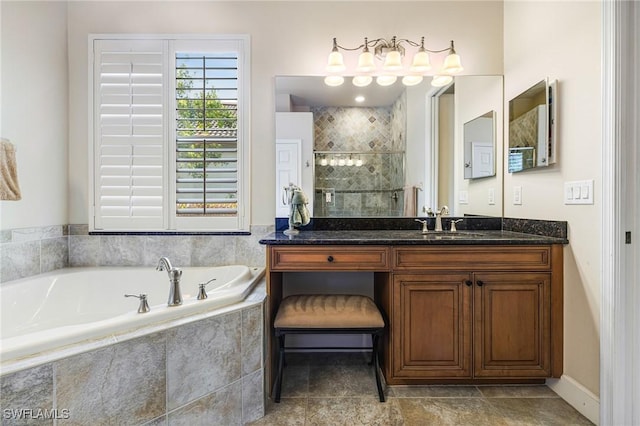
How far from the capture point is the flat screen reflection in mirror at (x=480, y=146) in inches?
89.2

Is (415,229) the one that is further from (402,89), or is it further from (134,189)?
(134,189)

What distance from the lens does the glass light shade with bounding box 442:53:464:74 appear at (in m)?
2.17

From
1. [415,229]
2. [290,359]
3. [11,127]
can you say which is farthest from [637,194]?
[11,127]

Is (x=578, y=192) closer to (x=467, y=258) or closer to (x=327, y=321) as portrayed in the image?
(x=467, y=258)

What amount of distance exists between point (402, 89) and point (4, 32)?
246cm

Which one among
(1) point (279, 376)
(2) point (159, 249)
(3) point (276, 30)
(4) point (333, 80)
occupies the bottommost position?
(1) point (279, 376)

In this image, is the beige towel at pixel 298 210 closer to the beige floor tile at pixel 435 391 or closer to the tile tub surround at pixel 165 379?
the tile tub surround at pixel 165 379

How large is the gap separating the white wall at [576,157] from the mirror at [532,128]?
5 cm

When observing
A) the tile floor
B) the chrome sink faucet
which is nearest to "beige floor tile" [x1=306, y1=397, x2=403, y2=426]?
the tile floor

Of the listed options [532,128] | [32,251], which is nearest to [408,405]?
[532,128]

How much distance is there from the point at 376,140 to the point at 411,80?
50 cm

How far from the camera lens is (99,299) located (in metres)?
2.01

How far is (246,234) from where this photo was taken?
2.26 m

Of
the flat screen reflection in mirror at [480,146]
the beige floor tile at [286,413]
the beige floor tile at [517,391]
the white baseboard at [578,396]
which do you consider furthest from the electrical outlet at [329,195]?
the white baseboard at [578,396]
